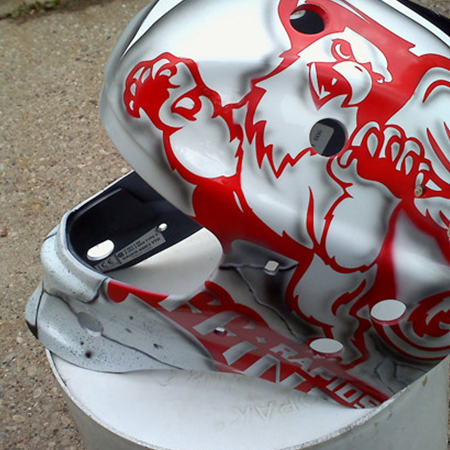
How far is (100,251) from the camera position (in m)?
1.37

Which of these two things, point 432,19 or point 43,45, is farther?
point 43,45

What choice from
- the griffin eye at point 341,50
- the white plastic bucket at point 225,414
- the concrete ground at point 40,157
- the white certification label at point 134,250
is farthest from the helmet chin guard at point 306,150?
the concrete ground at point 40,157

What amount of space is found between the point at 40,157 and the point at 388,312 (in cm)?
162

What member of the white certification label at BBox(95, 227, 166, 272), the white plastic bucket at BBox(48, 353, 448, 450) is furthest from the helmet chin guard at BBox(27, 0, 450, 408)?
the white certification label at BBox(95, 227, 166, 272)

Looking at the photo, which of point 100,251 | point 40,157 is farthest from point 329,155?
point 40,157

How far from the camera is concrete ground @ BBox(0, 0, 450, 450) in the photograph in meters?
1.81

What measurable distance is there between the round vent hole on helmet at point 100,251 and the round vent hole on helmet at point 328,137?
506 mm

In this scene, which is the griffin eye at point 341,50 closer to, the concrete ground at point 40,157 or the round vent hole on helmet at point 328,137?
the round vent hole on helmet at point 328,137

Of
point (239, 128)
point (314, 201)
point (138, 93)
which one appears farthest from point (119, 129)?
point (314, 201)

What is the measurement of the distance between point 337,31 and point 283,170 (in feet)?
0.65

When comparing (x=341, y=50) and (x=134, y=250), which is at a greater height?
(x=341, y=50)

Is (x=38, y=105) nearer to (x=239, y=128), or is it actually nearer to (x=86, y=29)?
(x=86, y=29)

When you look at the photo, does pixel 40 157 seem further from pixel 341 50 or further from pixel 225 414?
pixel 341 50

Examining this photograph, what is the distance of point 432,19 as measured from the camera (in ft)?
3.50
